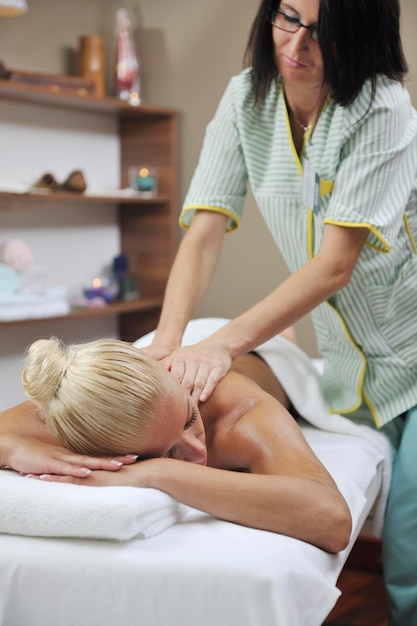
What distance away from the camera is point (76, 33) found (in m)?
3.66

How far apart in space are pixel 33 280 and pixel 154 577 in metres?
2.17

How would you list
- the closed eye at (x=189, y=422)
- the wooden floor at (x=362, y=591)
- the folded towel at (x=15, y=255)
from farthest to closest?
the folded towel at (x=15, y=255) → the wooden floor at (x=362, y=591) → the closed eye at (x=189, y=422)

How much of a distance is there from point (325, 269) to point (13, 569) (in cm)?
82

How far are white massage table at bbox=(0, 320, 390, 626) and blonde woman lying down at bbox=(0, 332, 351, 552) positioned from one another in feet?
0.12

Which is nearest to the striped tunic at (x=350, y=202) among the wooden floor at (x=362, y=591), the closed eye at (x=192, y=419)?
the closed eye at (x=192, y=419)

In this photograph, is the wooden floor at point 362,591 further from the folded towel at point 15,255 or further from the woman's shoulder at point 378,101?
the folded towel at point 15,255

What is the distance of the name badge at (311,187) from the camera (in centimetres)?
166

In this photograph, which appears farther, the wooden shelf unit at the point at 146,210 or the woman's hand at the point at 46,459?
the wooden shelf unit at the point at 146,210

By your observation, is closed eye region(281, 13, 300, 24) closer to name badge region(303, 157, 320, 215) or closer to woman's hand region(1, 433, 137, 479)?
name badge region(303, 157, 320, 215)

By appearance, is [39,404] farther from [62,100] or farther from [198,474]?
[62,100]

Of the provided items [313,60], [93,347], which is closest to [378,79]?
[313,60]

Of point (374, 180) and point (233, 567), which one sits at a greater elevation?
point (374, 180)

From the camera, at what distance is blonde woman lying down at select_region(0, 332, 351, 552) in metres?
1.16

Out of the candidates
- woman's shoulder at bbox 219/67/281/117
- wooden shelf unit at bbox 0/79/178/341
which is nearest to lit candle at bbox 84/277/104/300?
wooden shelf unit at bbox 0/79/178/341
